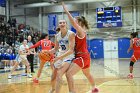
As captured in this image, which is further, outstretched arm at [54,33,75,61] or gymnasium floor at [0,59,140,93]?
gymnasium floor at [0,59,140,93]

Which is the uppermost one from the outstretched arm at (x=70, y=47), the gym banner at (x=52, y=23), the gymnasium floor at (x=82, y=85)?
the gym banner at (x=52, y=23)

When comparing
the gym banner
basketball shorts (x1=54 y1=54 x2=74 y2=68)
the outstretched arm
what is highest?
the gym banner

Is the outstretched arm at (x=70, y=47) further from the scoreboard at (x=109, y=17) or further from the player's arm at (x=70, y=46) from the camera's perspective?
the scoreboard at (x=109, y=17)

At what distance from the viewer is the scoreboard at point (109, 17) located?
1273 inches

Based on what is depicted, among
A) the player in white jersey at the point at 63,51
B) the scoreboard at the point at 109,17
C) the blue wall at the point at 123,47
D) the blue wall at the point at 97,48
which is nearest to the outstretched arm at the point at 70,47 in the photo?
the player in white jersey at the point at 63,51

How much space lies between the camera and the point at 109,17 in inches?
1282

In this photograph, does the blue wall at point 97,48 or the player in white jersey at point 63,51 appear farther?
the blue wall at point 97,48

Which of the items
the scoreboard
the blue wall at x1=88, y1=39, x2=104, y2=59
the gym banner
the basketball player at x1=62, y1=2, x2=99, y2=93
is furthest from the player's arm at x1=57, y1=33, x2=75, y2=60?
the gym banner

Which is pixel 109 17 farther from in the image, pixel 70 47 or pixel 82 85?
pixel 70 47

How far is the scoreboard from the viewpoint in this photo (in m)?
32.3

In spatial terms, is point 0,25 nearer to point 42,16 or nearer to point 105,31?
point 42,16

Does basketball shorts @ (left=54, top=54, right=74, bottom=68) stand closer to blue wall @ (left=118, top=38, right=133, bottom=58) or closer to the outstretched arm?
the outstretched arm

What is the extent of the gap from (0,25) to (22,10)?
10793 mm

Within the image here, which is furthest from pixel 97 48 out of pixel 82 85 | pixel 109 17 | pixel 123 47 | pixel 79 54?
pixel 79 54
